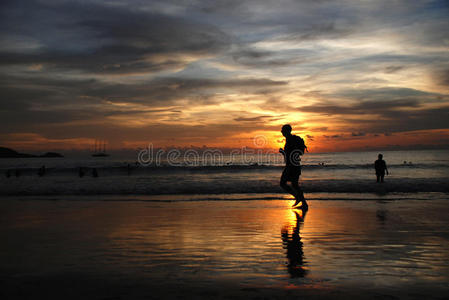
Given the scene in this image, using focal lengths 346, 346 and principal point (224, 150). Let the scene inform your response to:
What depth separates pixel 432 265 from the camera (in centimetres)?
464

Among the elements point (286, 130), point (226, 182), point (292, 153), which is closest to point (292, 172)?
point (292, 153)

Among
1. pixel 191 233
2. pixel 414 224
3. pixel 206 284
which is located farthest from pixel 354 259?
pixel 414 224

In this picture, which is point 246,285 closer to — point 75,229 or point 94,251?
point 94,251

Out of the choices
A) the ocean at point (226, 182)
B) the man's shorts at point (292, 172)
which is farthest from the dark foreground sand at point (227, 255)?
the ocean at point (226, 182)

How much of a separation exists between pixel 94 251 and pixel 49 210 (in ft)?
20.4

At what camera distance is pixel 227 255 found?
17.1 feet

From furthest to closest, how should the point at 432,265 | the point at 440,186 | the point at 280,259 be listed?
the point at 440,186, the point at 280,259, the point at 432,265

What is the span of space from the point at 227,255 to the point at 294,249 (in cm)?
113

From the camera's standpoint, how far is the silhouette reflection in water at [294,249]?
4.37 m

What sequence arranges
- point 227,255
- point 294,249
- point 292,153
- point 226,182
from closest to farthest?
point 227,255, point 294,249, point 292,153, point 226,182

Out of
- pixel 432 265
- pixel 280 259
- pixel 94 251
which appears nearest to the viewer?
pixel 432 265

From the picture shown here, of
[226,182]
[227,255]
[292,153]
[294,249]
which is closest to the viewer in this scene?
[227,255]

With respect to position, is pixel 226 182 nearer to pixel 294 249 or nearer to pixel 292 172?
pixel 292 172

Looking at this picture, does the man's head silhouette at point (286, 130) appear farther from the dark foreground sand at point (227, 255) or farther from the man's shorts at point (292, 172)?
the dark foreground sand at point (227, 255)
